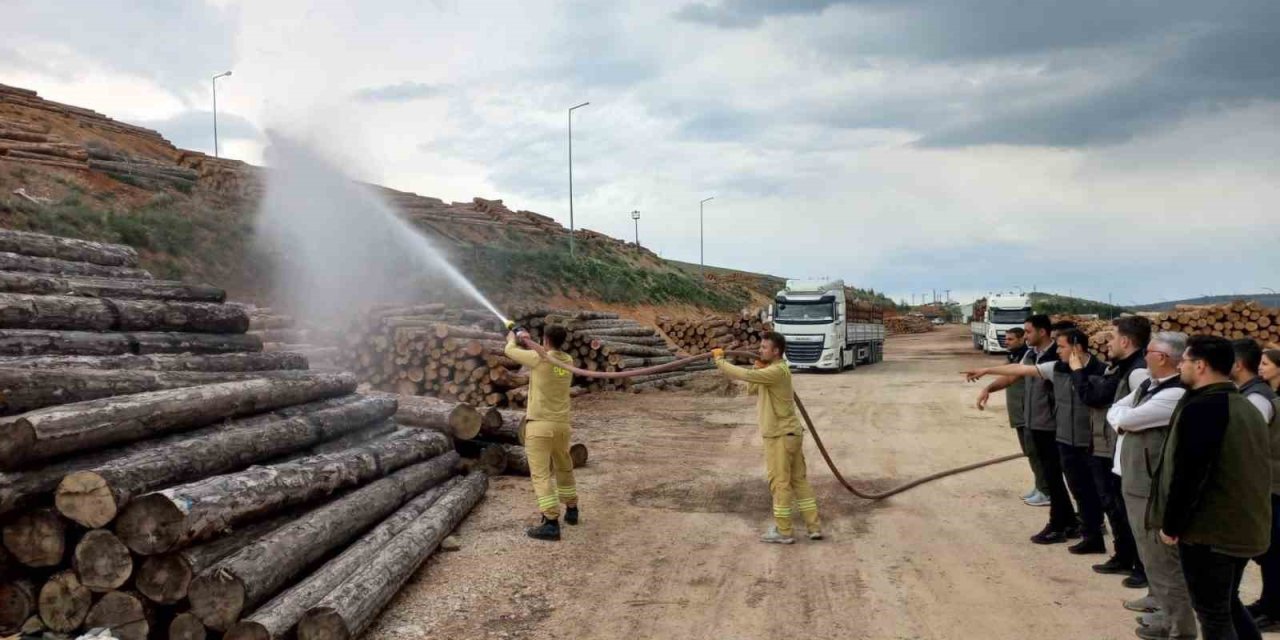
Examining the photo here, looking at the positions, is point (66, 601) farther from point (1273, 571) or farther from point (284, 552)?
point (1273, 571)

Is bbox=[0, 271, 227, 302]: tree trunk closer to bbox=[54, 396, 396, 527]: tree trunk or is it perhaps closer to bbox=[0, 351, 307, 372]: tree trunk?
bbox=[0, 351, 307, 372]: tree trunk

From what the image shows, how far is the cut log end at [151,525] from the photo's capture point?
198 inches

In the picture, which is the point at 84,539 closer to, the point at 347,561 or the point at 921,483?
the point at 347,561

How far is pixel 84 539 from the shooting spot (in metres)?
5.10

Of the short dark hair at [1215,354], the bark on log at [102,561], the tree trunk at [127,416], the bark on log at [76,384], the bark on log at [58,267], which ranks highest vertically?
the bark on log at [58,267]

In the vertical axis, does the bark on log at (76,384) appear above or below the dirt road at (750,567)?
above

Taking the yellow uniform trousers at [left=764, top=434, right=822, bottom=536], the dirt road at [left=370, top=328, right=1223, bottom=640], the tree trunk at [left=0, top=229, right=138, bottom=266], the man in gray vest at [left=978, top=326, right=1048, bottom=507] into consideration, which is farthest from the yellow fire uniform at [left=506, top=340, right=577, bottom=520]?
the tree trunk at [left=0, top=229, right=138, bottom=266]

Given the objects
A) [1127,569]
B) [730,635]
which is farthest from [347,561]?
[1127,569]

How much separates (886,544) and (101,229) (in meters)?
22.7

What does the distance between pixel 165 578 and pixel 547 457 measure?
3.52 metres

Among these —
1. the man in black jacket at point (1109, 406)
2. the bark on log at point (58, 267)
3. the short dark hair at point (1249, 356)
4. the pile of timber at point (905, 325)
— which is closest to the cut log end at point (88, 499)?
the bark on log at point (58, 267)

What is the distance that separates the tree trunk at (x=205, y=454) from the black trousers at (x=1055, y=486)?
6560 millimetres

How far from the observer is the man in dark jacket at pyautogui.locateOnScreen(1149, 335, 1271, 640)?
4.27 metres

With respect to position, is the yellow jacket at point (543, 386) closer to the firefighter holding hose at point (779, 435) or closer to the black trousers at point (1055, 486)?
the firefighter holding hose at point (779, 435)
